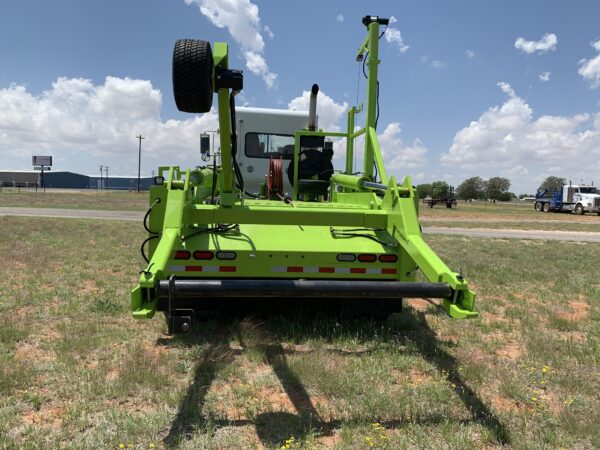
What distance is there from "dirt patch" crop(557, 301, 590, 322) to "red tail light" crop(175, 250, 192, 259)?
4.61m

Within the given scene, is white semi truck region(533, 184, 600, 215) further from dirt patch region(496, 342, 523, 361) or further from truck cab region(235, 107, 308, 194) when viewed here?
dirt patch region(496, 342, 523, 361)

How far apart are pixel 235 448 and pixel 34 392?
1.62 m

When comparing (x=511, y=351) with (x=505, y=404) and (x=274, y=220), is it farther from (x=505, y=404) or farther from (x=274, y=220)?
(x=274, y=220)

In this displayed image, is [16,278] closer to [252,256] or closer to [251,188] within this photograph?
[251,188]

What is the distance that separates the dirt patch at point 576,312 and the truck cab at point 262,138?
463cm

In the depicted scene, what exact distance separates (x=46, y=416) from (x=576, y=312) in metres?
6.09

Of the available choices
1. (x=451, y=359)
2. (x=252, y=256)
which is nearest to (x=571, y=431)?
(x=451, y=359)

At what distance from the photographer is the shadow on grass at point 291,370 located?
9.29 ft

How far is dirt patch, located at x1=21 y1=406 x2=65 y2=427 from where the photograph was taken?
2.83 metres

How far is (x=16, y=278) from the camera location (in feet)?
22.5

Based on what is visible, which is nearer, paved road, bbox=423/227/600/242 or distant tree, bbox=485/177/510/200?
paved road, bbox=423/227/600/242

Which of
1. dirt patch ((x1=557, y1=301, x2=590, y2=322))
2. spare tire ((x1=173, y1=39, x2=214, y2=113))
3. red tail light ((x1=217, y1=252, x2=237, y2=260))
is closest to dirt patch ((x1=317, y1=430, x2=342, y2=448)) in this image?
red tail light ((x1=217, y1=252, x2=237, y2=260))

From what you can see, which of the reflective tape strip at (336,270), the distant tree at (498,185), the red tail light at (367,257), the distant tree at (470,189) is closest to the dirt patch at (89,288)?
the reflective tape strip at (336,270)

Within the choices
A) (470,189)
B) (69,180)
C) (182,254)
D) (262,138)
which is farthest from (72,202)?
(69,180)
